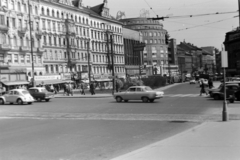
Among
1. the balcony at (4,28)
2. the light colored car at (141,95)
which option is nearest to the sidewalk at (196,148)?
the light colored car at (141,95)

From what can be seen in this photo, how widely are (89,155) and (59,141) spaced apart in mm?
2677

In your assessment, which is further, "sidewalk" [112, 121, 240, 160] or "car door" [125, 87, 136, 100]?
"car door" [125, 87, 136, 100]

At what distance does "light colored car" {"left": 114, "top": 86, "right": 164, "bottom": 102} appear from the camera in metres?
29.1

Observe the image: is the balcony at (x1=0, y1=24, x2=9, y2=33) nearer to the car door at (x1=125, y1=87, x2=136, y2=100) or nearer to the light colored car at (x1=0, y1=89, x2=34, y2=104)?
the light colored car at (x1=0, y1=89, x2=34, y2=104)

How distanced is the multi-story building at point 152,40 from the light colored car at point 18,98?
259 feet

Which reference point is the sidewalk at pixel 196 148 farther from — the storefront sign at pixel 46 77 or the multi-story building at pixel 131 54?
the multi-story building at pixel 131 54

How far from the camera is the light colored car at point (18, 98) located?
32044 millimetres

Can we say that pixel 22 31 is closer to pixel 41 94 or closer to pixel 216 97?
pixel 41 94

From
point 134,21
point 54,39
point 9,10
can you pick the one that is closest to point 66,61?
point 54,39

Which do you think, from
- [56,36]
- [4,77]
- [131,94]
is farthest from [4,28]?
[131,94]

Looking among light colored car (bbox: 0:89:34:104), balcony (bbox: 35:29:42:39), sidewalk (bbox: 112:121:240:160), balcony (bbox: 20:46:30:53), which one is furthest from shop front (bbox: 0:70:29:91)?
sidewalk (bbox: 112:121:240:160)

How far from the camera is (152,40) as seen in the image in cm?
12050

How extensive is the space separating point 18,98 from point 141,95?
12816mm

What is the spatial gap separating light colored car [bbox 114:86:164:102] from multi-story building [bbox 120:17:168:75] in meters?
78.8
